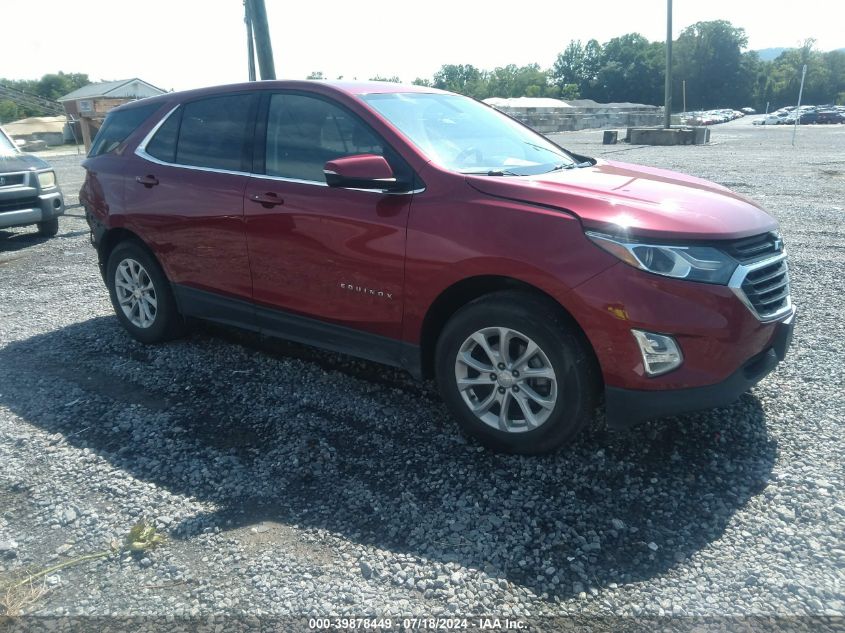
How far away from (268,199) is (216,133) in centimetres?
85

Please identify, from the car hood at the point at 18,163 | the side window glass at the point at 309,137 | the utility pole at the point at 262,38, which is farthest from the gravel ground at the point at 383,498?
the utility pole at the point at 262,38

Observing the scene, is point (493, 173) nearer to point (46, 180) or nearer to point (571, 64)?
point (46, 180)

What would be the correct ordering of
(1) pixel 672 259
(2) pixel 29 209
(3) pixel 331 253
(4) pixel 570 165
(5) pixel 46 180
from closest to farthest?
(1) pixel 672 259, (3) pixel 331 253, (4) pixel 570 165, (2) pixel 29 209, (5) pixel 46 180

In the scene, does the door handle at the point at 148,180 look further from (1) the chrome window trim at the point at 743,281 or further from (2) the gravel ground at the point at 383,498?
(1) the chrome window trim at the point at 743,281

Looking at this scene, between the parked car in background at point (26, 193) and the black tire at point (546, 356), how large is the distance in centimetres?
859

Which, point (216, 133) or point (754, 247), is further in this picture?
point (216, 133)

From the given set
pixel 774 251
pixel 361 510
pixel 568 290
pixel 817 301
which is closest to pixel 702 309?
pixel 568 290

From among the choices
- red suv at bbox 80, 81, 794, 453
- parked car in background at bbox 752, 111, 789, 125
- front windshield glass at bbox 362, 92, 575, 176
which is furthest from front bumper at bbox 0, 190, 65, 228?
parked car in background at bbox 752, 111, 789, 125

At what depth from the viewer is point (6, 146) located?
34.9ft

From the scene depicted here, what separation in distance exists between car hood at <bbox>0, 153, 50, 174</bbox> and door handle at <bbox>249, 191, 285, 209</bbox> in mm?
7389

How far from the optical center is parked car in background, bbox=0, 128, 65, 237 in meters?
9.66

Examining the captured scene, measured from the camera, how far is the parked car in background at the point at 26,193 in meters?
9.66

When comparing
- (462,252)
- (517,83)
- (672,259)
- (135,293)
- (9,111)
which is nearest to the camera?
(672,259)

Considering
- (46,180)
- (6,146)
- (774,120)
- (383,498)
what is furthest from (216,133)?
(774,120)
